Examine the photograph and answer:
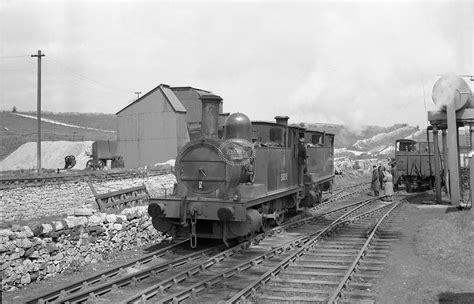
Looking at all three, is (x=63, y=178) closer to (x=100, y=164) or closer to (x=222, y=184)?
(x=222, y=184)

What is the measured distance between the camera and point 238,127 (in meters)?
9.86

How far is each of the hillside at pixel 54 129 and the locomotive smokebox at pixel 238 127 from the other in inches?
1870

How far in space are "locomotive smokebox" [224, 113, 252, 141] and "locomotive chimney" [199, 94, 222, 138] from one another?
306 mm

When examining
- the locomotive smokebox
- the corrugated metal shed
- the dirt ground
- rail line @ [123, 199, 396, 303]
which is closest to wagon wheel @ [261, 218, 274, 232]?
rail line @ [123, 199, 396, 303]

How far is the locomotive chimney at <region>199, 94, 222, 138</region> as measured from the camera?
9.82 meters

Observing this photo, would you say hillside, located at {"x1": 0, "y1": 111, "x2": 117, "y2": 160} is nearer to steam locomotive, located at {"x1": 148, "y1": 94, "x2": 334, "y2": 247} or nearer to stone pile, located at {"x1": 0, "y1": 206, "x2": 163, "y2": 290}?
stone pile, located at {"x1": 0, "y1": 206, "x2": 163, "y2": 290}

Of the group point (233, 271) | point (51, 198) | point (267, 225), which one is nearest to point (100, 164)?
point (51, 198)

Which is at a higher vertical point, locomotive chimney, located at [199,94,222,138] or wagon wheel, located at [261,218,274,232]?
locomotive chimney, located at [199,94,222,138]

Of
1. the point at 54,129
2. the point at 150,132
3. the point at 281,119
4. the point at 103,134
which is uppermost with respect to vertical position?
the point at 54,129

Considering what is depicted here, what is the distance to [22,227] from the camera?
25.3ft

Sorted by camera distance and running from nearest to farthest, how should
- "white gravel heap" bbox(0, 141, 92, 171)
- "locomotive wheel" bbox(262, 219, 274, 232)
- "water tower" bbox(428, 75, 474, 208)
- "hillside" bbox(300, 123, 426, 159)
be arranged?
Answer: "locomotive wheel" bbox(262, 219, 274, 232) < "water tower" bbox(428, 75, 474, 208) < "white gravel heap" bbox(0, 141, 92, 171) < "hillside" bbox(300, 123, 426, 159)

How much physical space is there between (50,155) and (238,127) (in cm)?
4285

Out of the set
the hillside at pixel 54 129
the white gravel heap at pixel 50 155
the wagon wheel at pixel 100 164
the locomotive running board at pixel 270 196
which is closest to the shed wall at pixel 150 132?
the wagon wheel at pixel 100 164

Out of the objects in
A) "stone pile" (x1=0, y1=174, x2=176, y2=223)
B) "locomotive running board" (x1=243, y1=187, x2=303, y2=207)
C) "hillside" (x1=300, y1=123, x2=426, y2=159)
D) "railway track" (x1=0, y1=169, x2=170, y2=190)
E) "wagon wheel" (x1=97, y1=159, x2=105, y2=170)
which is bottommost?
"stone pile" (x1=0, y1=174, x2=176, y2=223)
